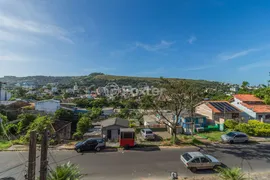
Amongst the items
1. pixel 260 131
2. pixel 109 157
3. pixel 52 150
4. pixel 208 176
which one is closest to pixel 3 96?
pixel 52 150

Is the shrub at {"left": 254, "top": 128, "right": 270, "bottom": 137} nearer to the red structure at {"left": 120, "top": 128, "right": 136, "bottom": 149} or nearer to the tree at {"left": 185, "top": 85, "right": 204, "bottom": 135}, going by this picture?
the tree at {"left": 185, "top": 85, "right": 204, "bottom": 135}

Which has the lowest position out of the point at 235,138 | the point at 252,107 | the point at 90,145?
the point at 90,145

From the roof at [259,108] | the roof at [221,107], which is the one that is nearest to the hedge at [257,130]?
the roof at [221,107]

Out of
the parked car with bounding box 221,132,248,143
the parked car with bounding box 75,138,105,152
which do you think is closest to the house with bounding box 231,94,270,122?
the parked car with bounding box 221,132,248,143

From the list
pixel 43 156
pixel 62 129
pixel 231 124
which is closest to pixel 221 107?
pixel 231 124

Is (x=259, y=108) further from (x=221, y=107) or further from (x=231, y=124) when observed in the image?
(x=231, y=124)

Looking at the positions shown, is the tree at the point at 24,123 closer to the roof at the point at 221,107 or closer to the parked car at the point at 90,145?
the parked car at the point at 90,145
